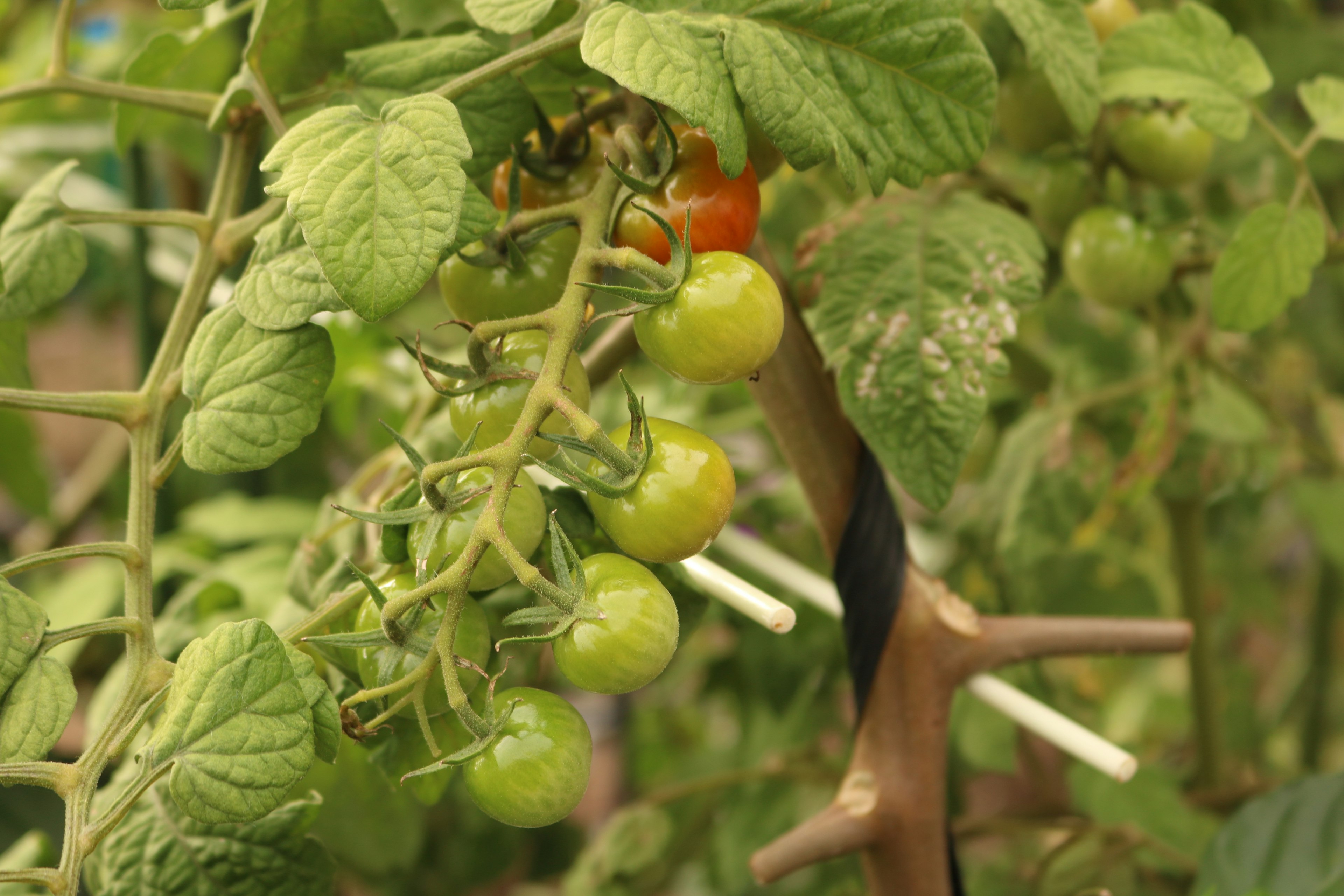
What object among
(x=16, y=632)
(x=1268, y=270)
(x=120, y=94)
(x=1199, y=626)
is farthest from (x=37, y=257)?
(x=1199, y=626)

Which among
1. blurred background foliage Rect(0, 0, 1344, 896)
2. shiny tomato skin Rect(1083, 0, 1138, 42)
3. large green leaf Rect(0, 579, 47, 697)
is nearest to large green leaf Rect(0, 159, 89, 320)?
blurred background foliage Rect(0, 0, 1344, 896)

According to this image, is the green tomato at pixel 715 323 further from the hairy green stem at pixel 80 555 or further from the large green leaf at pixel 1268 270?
the large green leaf at pixel 1268 270

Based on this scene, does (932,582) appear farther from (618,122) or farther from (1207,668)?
(1207,668)

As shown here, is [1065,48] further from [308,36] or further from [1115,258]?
[308,36]

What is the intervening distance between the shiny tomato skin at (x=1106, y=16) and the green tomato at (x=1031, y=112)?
7 centimetres

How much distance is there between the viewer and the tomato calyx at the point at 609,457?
0.29 meters

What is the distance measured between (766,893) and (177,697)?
0.74 meters

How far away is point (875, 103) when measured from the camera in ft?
1.24

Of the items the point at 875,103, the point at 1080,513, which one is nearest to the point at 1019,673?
the point at 1080,513

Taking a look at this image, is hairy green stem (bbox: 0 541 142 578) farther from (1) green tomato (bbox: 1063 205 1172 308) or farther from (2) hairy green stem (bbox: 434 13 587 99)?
(1) green tomato (bbox: 1063 205 1172 308)

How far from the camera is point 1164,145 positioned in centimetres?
52

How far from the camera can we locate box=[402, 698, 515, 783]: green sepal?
0.29m

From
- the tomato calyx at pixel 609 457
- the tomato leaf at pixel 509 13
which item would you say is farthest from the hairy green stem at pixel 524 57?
the tomato calyx at pixel 609 457

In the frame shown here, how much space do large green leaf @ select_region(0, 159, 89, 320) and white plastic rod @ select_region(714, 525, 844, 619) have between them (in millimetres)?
320
